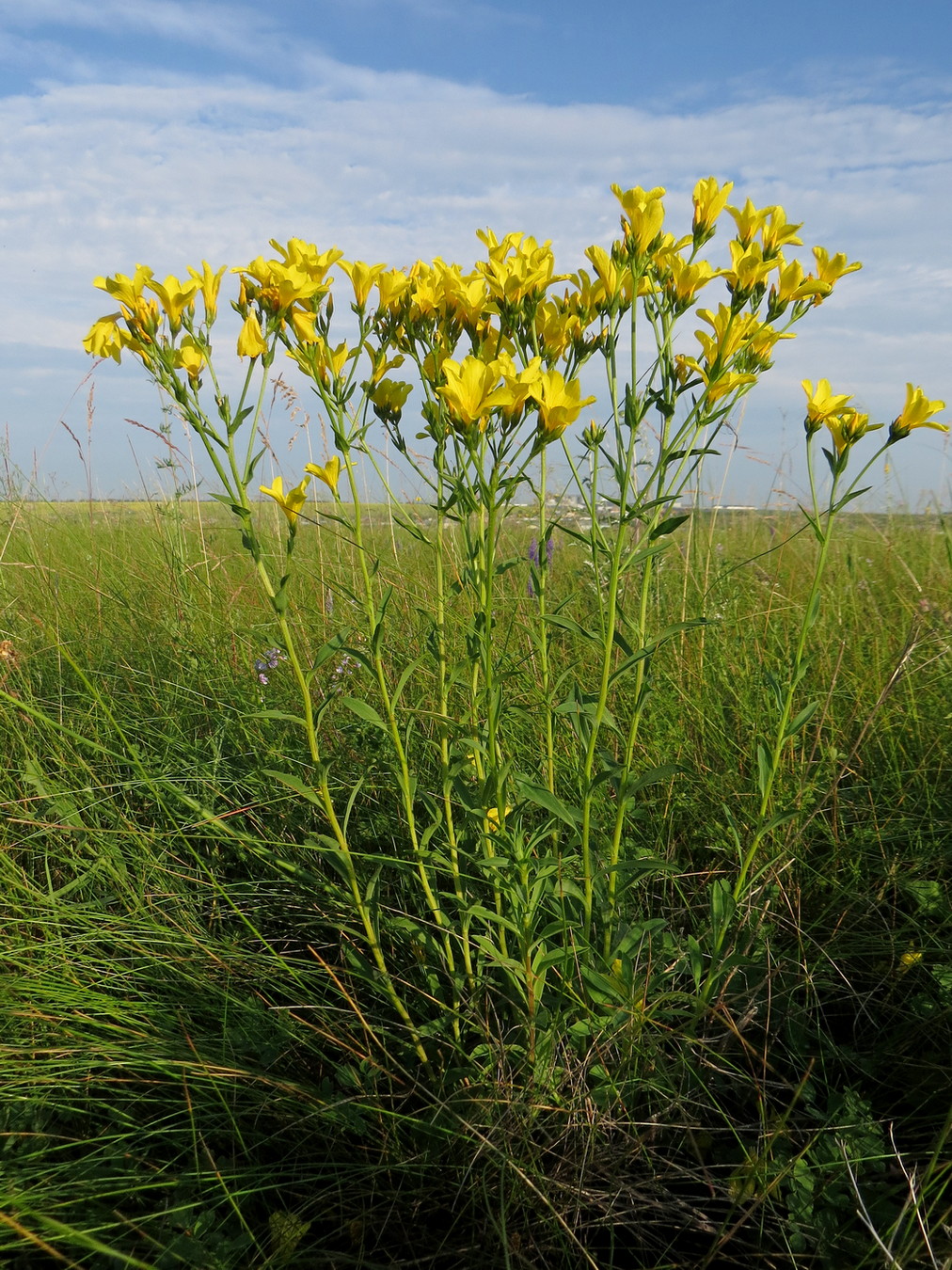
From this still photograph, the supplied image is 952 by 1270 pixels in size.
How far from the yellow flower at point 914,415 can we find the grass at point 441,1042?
0.48 metres

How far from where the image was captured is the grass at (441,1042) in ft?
4.35

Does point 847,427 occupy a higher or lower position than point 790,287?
lower

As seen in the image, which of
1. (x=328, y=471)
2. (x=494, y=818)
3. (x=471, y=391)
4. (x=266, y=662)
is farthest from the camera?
(x=266, y=662)

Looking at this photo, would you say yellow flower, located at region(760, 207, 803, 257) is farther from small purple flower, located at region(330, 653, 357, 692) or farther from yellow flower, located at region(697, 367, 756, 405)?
small purple flower, located at region(330, 653, 357, 692)

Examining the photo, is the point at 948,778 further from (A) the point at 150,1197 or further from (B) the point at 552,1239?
(A) the point at 150,1197

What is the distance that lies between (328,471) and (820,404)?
955 mm

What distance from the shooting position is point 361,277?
148cm

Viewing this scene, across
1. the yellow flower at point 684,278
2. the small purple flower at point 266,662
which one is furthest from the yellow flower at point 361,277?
the small purple flower at point 266,662

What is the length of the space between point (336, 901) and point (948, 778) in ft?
5.65

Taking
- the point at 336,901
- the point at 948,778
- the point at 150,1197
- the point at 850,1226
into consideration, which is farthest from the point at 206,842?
the point at 948,778

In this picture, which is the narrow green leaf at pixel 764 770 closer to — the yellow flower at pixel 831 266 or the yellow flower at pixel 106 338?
the yellow flower at pixel 831 266

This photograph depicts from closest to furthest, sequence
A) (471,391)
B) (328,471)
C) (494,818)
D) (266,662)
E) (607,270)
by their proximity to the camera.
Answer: (471,391) → (328,471) → (607,270) → (494,818) → (266,662)

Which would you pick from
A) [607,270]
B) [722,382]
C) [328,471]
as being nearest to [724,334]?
[722,382]

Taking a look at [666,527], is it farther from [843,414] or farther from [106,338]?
[106,338]
